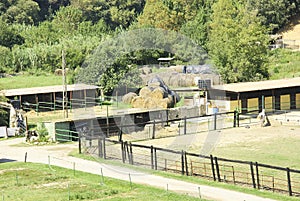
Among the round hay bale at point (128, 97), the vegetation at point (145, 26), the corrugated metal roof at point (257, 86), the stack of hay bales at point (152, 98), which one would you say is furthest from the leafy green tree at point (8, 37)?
the corrugated metal roof at point (257, 86)

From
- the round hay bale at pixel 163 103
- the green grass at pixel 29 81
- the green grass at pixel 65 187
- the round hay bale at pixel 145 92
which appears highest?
the green grass at pixel 29 81

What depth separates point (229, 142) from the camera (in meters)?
36.4

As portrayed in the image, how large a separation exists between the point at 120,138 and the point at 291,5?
219ft

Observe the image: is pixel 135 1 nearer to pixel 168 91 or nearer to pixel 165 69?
pixel 165 69

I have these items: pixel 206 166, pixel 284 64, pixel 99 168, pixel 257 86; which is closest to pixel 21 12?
pixel 284 64

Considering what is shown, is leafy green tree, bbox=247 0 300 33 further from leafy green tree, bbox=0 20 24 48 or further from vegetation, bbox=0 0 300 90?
leafy green tree, bbox=0 20 24 48

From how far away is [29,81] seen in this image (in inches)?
2603

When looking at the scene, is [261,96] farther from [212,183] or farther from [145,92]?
[212,183]

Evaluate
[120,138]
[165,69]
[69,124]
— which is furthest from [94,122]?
[165,69]

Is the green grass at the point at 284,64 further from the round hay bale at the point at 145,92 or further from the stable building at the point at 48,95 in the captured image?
the stable building at the point at 48,95

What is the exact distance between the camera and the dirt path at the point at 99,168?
78.9ft

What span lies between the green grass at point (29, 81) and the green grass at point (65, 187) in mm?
33158

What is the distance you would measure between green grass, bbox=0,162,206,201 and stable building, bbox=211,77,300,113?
20168 millimetres

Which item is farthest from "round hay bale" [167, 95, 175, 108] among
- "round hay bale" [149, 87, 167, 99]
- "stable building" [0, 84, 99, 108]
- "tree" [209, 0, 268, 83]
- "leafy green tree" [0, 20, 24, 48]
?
"leafy green tree" [0, 20, 24, 48]
